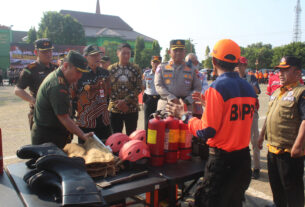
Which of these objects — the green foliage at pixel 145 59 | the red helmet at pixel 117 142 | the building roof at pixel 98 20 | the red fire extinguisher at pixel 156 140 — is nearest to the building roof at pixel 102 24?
the building roof at pixel 98 20

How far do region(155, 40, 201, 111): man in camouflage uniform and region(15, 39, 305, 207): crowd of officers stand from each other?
0.7 inches

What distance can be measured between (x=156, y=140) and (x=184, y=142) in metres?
0.37

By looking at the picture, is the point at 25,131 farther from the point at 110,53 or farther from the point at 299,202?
the point at 110,53

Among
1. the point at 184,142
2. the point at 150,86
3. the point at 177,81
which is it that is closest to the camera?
the point at 184,142

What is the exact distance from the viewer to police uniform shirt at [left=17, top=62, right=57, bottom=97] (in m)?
3.85

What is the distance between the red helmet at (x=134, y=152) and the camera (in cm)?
243

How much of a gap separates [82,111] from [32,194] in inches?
81.4

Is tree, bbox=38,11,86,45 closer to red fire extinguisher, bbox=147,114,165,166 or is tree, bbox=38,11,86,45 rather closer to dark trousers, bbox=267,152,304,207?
red fire extinguisher, bbox=147,114,165,166

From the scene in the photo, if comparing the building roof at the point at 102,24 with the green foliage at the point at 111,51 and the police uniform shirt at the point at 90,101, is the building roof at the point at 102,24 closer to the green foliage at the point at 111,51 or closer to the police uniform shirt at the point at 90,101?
the green foliage at the point at 111,51

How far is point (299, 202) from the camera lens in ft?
9.50

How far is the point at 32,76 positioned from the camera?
393 centimetres

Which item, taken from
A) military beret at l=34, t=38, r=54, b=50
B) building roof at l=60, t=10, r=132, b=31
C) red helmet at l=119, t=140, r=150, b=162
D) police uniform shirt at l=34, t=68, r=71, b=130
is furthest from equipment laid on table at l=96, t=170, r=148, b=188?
building roof at l=60, t=10, r=132, b=31

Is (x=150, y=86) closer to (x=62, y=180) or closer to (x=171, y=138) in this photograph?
(x=171, y=138)

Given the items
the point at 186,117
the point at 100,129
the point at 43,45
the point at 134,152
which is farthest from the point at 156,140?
the point at 43,45
